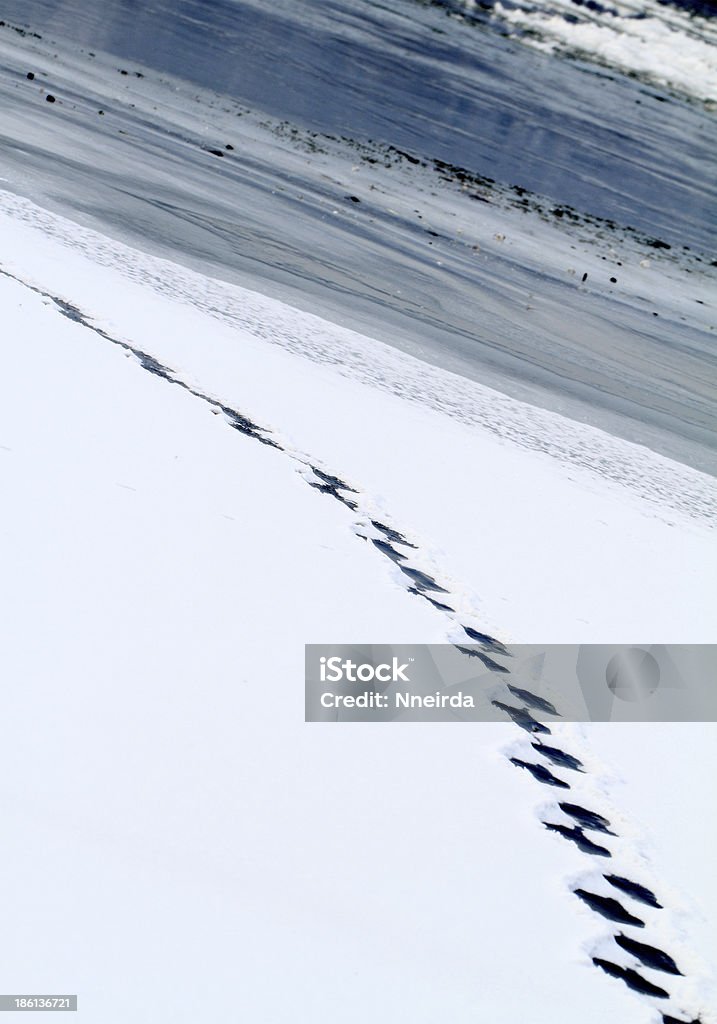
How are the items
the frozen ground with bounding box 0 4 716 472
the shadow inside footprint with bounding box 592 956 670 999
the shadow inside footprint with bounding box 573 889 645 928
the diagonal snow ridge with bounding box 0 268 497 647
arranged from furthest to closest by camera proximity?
1. the frozen ground with bounding box 0 4 716 472
2. the diagonal snow ridge with bounding box 0 268 497 647
3. the shadow inside footprint with bounding box 573 889 645 928
4. the shadow inside footprint with bounding box 592 956 670 999

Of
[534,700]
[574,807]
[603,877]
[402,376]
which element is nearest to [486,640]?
[534,700]

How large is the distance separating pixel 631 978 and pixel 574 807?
21.3 inches

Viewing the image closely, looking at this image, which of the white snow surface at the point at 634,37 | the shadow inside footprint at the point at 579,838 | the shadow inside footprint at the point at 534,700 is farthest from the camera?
the white snow surface at the point at 634,37

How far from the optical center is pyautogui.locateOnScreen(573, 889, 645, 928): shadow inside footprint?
94.7 inches

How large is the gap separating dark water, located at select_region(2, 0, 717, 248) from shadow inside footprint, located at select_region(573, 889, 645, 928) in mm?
11217

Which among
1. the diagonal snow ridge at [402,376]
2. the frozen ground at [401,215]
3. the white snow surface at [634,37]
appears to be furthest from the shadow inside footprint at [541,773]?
the white snow surface at [634,37]

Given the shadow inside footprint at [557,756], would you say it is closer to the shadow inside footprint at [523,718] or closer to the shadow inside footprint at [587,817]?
the shadow inside footprint at [523,718]

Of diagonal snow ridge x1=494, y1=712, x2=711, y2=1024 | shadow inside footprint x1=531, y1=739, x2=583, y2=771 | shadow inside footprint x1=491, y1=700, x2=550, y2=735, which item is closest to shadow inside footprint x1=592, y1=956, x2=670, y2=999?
diagonal snow ridge x1=494, y1=712, x2=711, y2=1024

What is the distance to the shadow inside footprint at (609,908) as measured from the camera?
240cm

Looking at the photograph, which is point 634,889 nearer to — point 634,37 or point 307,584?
point 307,584

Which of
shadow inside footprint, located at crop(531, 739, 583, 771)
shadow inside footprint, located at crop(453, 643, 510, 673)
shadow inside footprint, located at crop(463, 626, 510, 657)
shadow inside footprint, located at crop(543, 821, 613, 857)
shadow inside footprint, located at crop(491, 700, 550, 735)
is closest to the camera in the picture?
shadow inside footprint, located at crop(543, 821, 613, 857)

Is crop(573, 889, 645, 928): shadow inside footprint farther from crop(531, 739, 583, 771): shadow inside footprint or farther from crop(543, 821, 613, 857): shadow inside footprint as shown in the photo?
crop(531, 739, 583, 771): shadow inside footprint

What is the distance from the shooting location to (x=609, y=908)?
7.98 feet

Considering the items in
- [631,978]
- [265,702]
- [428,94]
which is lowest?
[631,978]
